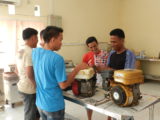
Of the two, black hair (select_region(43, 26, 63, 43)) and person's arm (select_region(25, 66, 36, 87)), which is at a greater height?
black hair (select_region(43, 26, 63, 43))

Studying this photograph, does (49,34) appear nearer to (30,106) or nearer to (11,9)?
(30,106)

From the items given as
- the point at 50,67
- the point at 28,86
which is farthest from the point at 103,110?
the point at 28,86

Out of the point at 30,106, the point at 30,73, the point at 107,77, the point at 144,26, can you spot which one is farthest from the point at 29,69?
the point at 144,26

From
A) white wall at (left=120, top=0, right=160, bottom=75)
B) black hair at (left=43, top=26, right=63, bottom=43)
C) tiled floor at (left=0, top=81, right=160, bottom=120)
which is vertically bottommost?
tiled floor at (left=0, top=81, right=160, bottom=120)

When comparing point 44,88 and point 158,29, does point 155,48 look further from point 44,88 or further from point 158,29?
point 44,88

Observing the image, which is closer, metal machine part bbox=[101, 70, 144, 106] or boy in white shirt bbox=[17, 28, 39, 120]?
metal machine part bbox=[101, 70, 144, 106]

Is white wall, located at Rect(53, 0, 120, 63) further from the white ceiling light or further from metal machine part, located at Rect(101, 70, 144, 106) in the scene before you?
metal machine part, located at Rect(101, 70, 144, 106)

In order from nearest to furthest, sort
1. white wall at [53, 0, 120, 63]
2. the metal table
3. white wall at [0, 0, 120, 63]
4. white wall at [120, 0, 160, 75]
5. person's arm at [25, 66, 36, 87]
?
the metal table
person's arm at [25, 66, 36, 87]
white wall at [0, 0, 120, 63]
white wall at [53, 0, 120, 63]
white wall at [120, 0, 160, 75]

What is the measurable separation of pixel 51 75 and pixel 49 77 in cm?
3

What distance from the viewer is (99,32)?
19.9 feet

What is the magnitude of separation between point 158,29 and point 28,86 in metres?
4.88

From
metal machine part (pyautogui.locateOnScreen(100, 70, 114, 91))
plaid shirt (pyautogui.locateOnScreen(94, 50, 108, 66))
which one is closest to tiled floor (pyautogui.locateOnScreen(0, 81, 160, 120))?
plaid shirt (pyautogui.locateOnScreen(94, 50, 108, 66))

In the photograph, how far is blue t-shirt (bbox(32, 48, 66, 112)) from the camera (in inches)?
58.0

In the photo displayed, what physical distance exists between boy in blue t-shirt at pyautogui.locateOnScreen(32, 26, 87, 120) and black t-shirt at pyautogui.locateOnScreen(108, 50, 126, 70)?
2.62 feet
